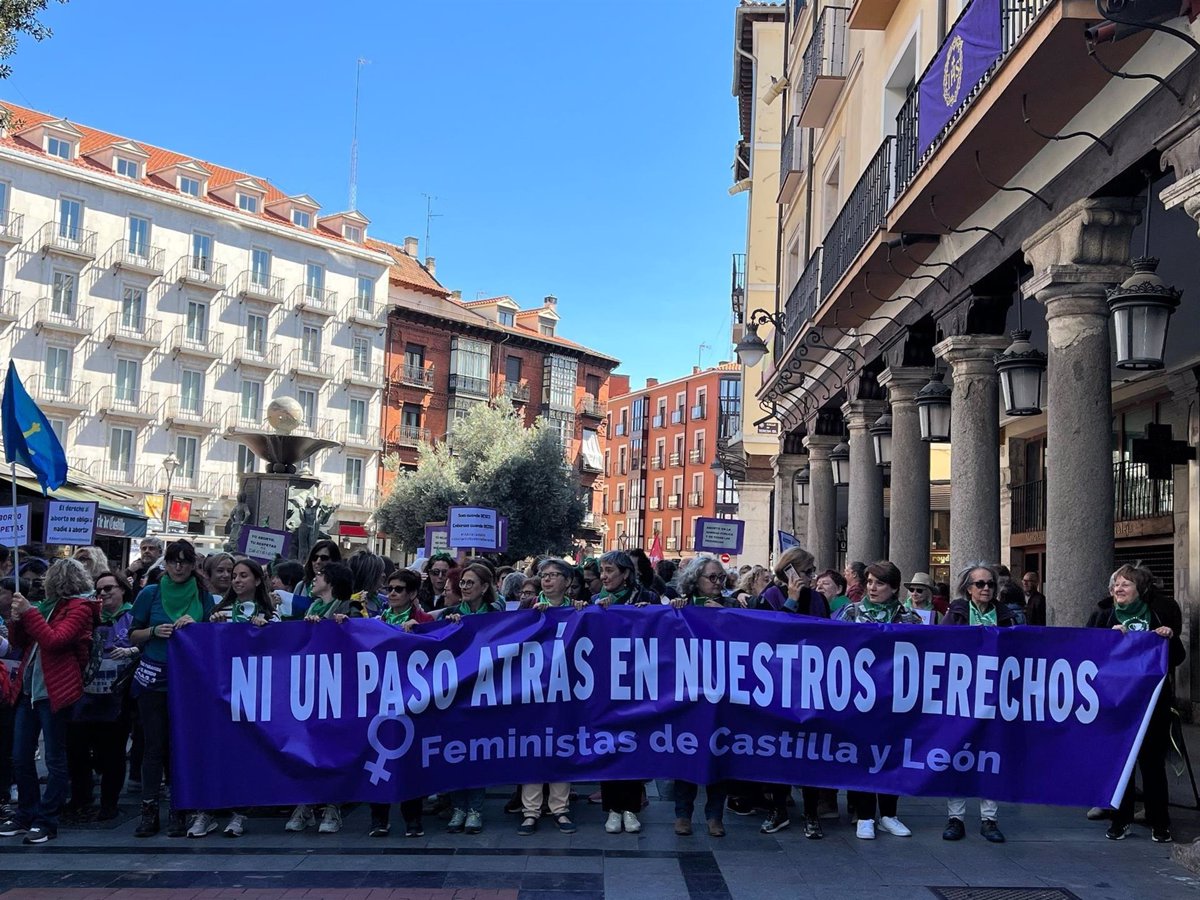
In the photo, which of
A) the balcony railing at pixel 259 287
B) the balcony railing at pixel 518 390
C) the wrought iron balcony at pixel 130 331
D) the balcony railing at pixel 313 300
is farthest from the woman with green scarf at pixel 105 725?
the balcony railing at pixel 518 390

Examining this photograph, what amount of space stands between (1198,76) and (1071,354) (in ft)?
8.06

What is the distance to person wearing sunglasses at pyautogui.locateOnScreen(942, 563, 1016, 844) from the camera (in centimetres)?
727

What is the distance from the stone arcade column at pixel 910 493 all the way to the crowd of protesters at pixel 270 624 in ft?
16.4

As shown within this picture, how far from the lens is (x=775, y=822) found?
759cm

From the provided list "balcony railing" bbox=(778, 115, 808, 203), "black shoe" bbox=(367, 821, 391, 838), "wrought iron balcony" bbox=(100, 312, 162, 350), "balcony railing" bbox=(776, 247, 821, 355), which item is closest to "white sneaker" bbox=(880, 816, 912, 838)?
"black shoe" bbox=(367, 821, 391, 838)

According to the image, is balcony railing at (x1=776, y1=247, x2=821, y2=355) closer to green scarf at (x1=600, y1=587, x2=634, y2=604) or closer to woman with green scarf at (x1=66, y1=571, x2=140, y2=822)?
green scarf at (x1=600, y1=587, x2=634, y2=604)

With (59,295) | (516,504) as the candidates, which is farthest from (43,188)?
(516,504)

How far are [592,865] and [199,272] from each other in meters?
50.1

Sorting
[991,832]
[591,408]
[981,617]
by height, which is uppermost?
[591,408]

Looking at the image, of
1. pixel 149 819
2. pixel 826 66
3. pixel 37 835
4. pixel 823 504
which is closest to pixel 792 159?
pixel 826 66

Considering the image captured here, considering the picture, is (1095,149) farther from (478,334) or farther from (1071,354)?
(478,334)

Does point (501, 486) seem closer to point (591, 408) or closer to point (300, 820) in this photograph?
point (591, 408)

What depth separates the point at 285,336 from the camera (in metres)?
56.4

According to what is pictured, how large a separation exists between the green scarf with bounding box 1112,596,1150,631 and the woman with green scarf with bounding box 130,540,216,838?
547 cm
